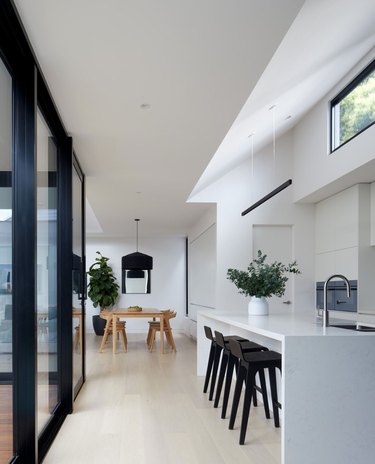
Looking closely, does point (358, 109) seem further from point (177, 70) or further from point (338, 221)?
point (177, 70)

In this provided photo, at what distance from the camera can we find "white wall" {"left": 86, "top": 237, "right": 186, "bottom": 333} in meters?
13.4

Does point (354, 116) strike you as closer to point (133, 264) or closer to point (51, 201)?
point (51, 201)

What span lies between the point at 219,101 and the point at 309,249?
4.89m

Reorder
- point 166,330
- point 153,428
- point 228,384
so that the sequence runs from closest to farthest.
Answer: point 153,428
point 228,384
point 166,330

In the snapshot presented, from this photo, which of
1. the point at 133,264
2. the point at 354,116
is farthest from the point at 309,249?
the point at 133,264

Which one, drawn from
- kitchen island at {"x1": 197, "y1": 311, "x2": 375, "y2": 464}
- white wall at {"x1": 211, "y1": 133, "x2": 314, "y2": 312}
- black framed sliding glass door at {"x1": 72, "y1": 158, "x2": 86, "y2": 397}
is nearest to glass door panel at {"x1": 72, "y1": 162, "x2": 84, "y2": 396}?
black framed sliding glass door at {"x1": 72, "y1": 158, "x2": 86, "y2": 397}

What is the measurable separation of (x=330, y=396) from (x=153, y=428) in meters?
1.77

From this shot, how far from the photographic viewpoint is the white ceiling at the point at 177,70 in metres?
2.54

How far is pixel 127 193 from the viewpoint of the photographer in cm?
722

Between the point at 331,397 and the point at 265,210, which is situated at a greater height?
the point at 265,210

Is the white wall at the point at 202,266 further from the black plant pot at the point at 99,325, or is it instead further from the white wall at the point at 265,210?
the black plant pot at the point at 99,325

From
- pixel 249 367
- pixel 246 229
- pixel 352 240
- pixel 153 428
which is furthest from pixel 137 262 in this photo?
pixel 249 367

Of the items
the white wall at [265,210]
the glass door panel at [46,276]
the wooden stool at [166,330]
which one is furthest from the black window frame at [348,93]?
the wooden stool at [166,330]

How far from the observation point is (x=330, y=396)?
3.02 m
